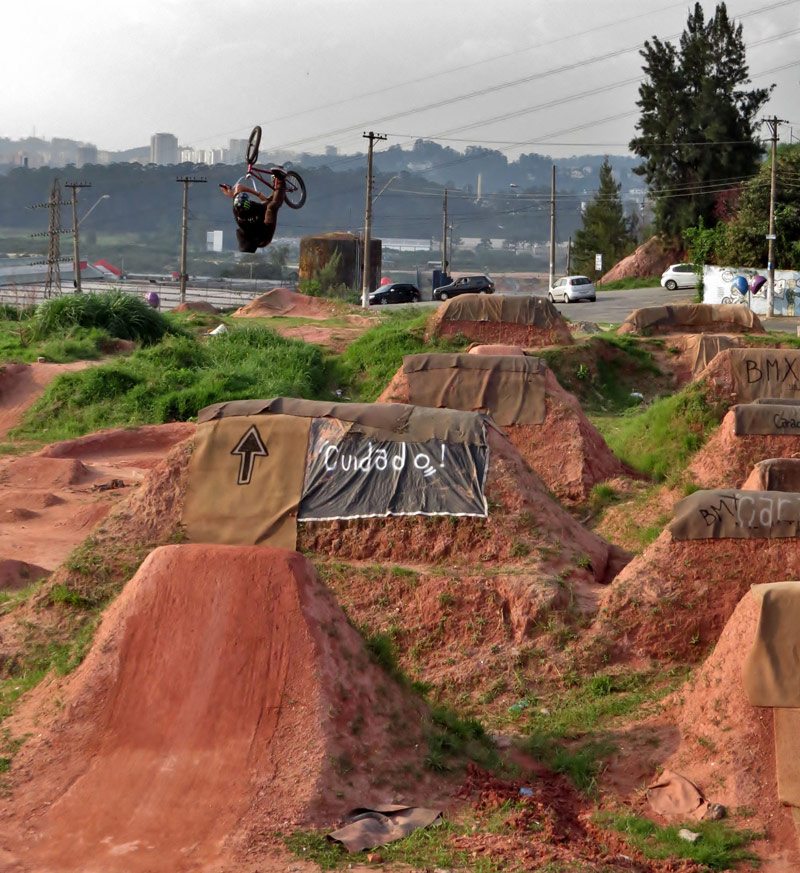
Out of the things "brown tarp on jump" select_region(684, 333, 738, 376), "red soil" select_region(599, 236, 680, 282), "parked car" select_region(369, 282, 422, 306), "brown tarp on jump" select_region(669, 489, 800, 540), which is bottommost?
"brown tarp on jump" select_region(669, 489, 800, 540)

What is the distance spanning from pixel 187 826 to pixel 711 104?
49.9 m

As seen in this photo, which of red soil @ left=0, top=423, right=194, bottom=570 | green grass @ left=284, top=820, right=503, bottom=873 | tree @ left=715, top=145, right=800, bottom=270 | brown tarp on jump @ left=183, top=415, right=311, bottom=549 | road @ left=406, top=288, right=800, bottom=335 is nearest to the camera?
green grass @ left=284, top=820, right=503, bottom=873

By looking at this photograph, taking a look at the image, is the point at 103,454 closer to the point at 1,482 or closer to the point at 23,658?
the point at 1,482

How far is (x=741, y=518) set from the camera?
13.2 m

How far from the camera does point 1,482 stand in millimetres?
24297

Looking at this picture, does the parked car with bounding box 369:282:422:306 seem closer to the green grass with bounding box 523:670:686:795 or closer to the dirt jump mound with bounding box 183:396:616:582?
the dirt jump mound with bounding box 183:396:616:582

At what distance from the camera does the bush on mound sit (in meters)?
35.8

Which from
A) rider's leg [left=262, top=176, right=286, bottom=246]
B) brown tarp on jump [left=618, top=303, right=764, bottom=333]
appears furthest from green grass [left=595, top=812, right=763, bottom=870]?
brown tarp on jump [left=618, top=303, right=764, bottom=333]

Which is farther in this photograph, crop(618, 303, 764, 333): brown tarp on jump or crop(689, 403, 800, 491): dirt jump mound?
crop(618, 303, 764, 333): brown tarp on jump

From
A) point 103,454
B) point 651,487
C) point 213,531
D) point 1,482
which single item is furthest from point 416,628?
point 103,454

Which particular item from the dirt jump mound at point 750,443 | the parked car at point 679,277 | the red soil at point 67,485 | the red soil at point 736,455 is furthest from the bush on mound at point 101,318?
the parked car at point 679,277

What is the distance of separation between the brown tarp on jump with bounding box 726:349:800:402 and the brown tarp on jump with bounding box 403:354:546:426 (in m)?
4.20

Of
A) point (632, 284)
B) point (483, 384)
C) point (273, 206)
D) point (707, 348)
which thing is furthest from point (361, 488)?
point (632, 284)

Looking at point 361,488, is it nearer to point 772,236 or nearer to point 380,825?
point 380,825
